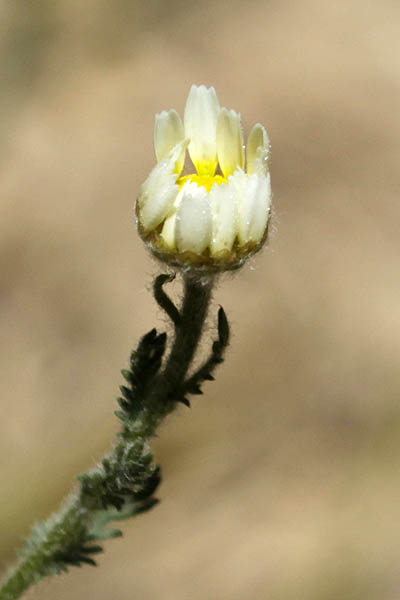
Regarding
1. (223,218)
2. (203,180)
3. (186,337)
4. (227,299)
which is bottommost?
(186,337)

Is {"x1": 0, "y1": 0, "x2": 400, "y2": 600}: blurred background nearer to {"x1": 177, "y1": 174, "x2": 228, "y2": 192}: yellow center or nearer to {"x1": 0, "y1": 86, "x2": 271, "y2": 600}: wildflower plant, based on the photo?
{"x1": 0, "y1": 86, "x2": 271, "y2": 600}: wildflower plant

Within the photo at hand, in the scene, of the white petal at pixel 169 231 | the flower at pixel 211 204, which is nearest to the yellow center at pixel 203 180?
the flower at pixel 211 204

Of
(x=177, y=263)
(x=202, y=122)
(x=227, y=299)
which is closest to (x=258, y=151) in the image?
(x=202, y=122)

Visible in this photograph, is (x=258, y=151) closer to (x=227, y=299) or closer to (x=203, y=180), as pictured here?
(x=203, y=180)

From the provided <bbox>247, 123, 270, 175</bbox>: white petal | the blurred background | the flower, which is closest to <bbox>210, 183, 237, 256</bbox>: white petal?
the flower

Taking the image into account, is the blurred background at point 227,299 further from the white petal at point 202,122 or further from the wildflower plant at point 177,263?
the white petal at point 202,122

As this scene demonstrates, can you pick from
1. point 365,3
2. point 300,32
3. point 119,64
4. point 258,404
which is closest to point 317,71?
point 300,32

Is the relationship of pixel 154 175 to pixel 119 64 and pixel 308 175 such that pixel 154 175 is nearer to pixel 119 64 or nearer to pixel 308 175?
pixel 308 175
